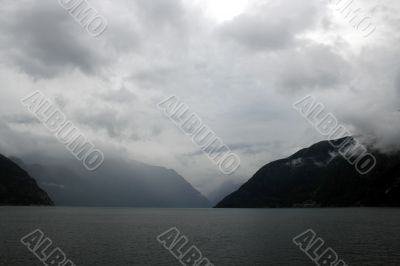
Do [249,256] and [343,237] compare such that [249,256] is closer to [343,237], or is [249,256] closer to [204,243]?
[204,243]

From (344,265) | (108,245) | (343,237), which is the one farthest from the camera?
(343,237)

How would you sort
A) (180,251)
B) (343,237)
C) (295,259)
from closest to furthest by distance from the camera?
(295,259)
(180,251)
(343,237)

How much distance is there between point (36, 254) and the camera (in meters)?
87.8

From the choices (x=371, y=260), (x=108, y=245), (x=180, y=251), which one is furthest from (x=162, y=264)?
(x=371, y=260)

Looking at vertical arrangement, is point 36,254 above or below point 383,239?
below

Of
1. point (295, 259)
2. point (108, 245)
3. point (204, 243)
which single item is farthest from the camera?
point (204, 243)

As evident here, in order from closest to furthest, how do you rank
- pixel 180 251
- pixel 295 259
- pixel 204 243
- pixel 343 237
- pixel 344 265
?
pixel 344 265
pixel 295 259
pixel 180 251
pixel 204 243
pixel 343 237

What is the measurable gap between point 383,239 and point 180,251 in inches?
2473

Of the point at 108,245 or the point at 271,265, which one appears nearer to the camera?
the point at 271,265

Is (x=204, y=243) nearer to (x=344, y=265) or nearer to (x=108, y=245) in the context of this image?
(x=108, y=245)

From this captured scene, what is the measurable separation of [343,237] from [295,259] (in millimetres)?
48880

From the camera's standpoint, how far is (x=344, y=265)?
263ft

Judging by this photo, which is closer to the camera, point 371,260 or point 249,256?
point 371,260

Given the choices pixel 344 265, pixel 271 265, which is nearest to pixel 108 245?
pixel 271 265
